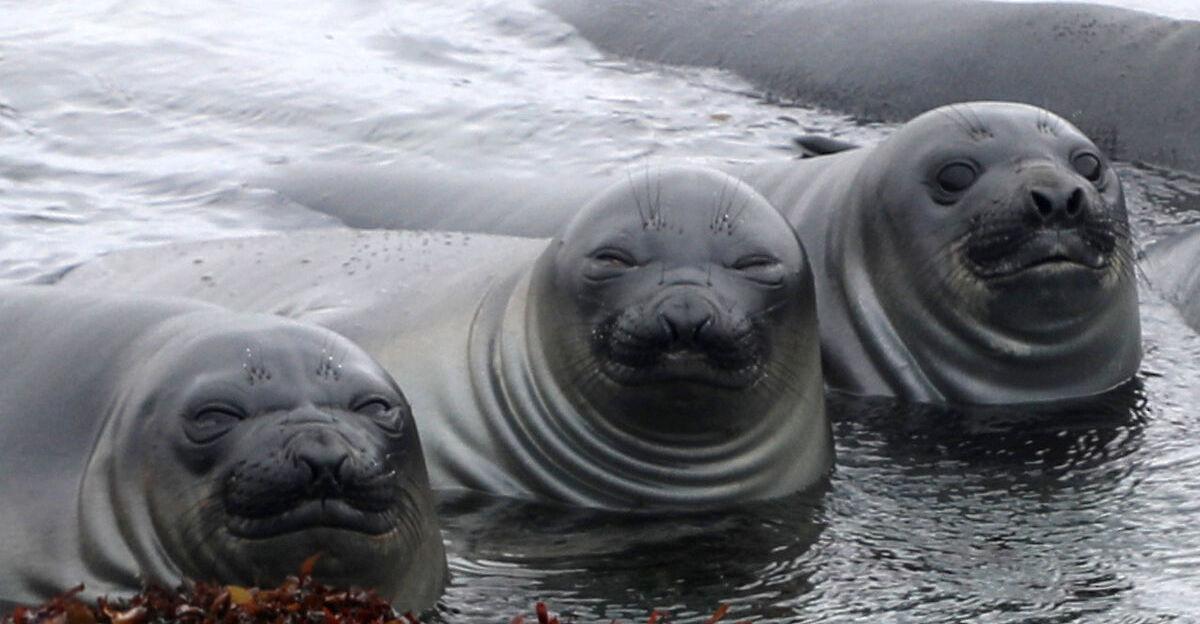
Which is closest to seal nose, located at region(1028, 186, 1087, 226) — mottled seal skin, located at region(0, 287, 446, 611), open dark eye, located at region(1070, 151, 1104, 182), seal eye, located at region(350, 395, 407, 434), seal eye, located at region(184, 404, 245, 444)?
open dark eye, located at region(1070, 151, 1104, 182)

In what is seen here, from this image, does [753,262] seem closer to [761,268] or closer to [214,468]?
[761,268]

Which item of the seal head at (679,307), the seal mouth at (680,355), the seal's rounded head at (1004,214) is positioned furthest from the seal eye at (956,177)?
the seal mouth at (680,355)

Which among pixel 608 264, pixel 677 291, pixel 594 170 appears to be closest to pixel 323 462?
pixel 677 291

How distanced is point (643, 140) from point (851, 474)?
5471 millimetres

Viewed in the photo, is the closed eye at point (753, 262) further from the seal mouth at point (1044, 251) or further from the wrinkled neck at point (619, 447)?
the seal mouth at point (1044, 251)

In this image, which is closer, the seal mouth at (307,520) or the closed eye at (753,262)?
the seal mouth at (307,520)

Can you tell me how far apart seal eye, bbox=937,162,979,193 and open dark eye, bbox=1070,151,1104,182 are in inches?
13.4

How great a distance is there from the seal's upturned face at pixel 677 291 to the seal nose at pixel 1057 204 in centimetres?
109

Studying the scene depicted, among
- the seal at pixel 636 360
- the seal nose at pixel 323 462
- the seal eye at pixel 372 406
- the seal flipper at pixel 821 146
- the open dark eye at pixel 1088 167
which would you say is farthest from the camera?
the seal flipper at pixel 821 146

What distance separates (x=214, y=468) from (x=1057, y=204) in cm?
338

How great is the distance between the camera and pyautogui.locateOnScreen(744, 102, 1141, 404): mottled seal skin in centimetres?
805

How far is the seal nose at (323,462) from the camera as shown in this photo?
5.46m

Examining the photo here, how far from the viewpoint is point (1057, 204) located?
790 centimetres

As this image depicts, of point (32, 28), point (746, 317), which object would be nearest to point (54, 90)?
point (32, 28)
